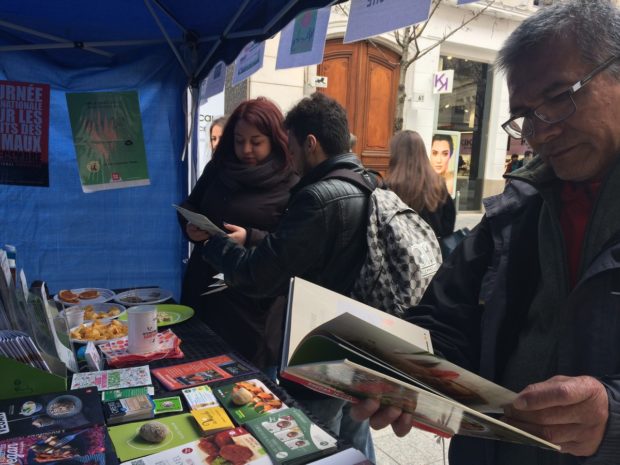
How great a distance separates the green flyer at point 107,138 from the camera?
2.85 metres

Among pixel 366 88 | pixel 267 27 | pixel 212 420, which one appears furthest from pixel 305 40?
pixel 366 88

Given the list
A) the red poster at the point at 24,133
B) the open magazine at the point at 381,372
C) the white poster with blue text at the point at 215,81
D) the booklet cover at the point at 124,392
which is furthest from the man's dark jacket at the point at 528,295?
the red poster at the point at 24,133

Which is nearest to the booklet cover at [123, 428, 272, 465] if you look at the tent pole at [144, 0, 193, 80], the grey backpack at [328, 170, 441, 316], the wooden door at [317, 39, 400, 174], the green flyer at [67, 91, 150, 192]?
the grey backpack at [328, 170, 441, 316]

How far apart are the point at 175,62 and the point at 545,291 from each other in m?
2.75

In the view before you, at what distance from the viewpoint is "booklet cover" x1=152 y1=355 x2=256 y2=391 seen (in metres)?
1.42

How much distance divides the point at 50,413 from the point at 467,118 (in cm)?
1179

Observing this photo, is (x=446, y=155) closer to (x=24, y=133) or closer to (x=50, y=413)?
(x=24, y=133)

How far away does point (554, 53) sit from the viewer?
94 centimetres

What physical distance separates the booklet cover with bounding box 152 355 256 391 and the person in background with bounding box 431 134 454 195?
7.26 meters

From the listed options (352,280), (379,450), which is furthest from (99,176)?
(379,450)

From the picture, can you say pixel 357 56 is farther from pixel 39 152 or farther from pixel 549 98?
pixel 549 98

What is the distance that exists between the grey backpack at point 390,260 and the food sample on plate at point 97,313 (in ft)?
3.67

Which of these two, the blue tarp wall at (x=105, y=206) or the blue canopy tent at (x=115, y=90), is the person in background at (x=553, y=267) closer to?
the blue canopy tent at (x=115, y=90)

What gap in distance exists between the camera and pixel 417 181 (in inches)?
135
